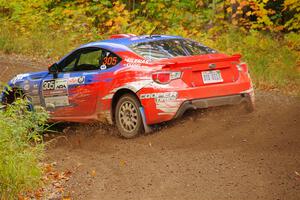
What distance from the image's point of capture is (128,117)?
10242 millimetres

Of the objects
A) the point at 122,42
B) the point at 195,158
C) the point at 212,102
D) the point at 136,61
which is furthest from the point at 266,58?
the point at 195,158

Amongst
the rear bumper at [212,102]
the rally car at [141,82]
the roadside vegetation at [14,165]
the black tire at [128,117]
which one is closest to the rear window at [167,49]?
the rally car at [141,82]

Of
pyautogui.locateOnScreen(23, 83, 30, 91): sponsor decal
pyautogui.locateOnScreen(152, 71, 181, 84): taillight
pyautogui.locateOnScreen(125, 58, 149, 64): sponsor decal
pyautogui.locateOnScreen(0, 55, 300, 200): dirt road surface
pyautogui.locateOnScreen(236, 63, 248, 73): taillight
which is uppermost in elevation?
pyautogui.locateOnScreen(125, 58, 149, 64): sponsor decal

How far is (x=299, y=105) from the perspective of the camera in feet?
39.0

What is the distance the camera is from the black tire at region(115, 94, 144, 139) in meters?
10.1

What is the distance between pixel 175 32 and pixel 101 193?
12789mm

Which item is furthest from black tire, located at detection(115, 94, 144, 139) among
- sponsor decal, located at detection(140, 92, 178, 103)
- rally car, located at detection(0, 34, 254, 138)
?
sponsor decal, located at detection(140, 92, 178, 103)

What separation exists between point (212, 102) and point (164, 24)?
495 inches

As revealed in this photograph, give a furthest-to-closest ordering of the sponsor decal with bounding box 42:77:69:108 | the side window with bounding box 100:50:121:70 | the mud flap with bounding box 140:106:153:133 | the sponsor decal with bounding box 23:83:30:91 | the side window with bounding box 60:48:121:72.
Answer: the sponsor decal with bounding box 23:83:30:91, the sponsor decal with bounding box 42:77:69:108, the side window with bounding box 60:48:121:72, the side window with bounding box 100:50:121:70, the mud flap with bounding box 140:106:153:133

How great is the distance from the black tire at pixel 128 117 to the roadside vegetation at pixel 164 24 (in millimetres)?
6056

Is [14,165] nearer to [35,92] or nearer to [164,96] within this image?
[164,96]

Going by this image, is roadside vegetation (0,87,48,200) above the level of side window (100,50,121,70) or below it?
below

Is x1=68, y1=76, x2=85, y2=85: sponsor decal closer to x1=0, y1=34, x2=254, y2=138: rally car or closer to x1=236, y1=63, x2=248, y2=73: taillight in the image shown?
x1=0, y1=34, x2=254, y2=138: rally car

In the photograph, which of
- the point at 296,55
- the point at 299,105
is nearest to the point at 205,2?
the point at 296,55
